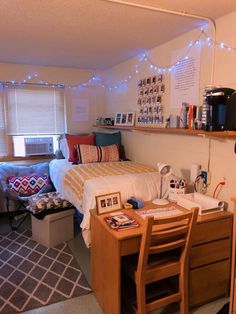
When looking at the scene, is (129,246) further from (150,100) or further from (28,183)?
(28,183)

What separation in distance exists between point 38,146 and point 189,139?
2.50 m

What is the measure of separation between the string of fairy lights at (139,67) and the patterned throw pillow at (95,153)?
3.29 ft

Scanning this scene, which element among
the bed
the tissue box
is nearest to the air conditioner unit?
the bed

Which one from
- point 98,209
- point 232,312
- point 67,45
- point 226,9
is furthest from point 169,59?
point 232,312

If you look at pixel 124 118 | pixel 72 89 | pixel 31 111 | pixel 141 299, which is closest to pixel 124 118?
pixel 124 118

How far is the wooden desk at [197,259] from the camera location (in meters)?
1.79

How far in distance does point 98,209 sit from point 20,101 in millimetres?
2684

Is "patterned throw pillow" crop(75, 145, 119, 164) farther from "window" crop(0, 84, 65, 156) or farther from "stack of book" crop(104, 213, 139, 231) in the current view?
"stack of book" crop(104, 213, 139, 231)

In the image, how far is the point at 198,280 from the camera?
1.97 meters

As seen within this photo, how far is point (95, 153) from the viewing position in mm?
3562

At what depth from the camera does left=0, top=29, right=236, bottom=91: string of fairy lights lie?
7.60ft

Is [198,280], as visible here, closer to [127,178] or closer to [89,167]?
[127,178]

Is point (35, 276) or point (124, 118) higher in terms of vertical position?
point (124, 118)

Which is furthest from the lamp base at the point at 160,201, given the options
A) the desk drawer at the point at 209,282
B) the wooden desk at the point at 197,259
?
the desk drawer at the point at 209,282
